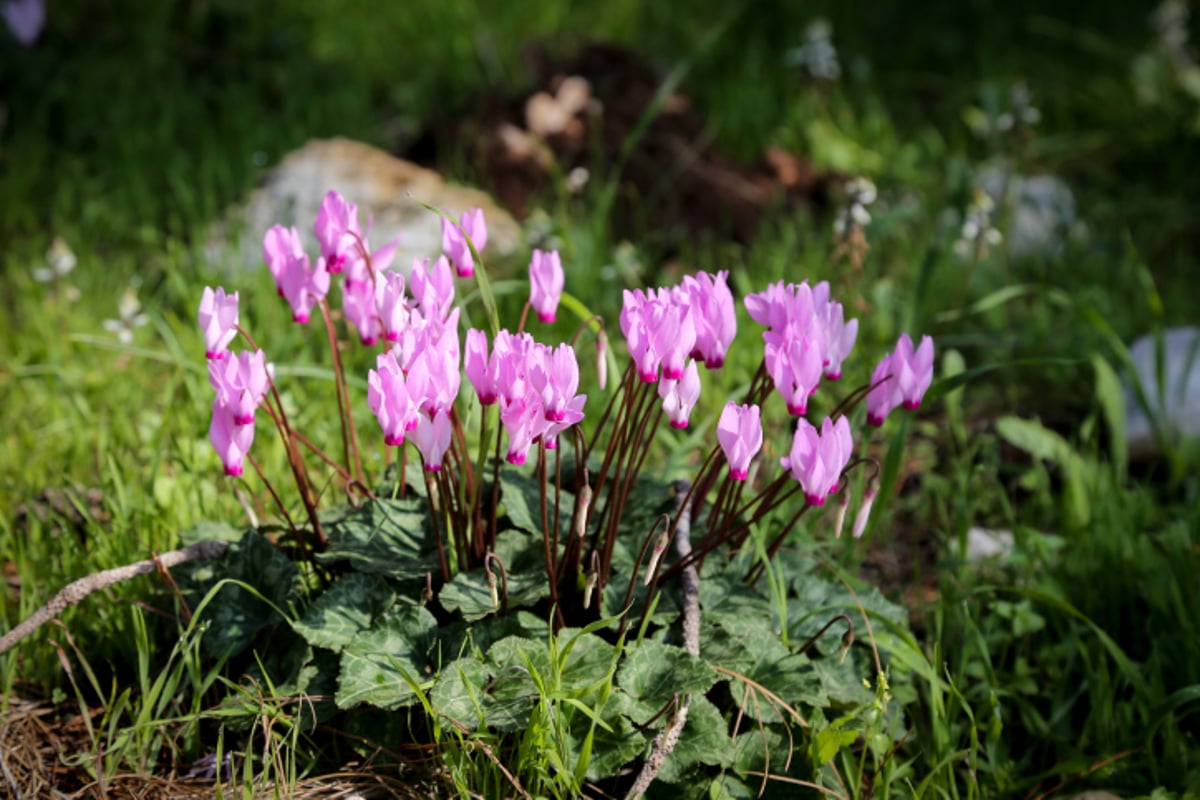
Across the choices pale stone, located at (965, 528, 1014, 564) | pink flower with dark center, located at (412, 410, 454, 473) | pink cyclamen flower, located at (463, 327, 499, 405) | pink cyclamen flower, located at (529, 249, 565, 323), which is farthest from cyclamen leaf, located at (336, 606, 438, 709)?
pale stone, located at (965, 528, 1014, 564)

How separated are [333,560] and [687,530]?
0.62m

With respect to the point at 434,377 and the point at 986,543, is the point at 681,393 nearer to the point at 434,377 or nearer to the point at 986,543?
the point at 434,377

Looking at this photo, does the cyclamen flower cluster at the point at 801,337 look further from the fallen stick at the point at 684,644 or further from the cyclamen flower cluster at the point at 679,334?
the fallen stick at the point at 684,644

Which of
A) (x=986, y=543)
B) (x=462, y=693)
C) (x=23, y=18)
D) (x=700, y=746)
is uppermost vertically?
(x=23, y=18)

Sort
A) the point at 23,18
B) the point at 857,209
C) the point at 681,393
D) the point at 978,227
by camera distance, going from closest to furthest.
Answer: the point at 681,393 < the point at 857,209 < the point at 978,227 < the point at 23,18

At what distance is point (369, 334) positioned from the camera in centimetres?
186

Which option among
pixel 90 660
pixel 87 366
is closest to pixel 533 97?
pixel 87 366

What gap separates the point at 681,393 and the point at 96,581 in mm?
973

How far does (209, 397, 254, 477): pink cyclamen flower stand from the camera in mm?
1630

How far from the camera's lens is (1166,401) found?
9.64ft

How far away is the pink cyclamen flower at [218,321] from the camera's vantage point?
5.49 feet

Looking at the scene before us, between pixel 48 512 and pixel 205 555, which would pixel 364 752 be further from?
pixel 48 512

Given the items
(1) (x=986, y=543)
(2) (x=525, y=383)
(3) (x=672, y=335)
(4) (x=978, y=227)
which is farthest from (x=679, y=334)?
(4) (x=978, y=227)

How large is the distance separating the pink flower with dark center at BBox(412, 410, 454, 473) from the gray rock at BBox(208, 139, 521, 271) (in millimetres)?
1914
